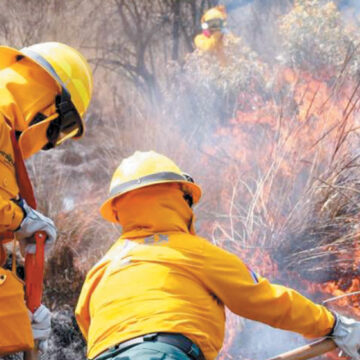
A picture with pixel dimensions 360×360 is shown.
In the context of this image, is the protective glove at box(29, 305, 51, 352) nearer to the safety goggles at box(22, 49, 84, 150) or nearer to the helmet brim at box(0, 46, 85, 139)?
the safety goggles at box(22, 49, 84, 150)

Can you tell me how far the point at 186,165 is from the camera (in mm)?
6324

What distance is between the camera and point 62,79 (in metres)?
2.76

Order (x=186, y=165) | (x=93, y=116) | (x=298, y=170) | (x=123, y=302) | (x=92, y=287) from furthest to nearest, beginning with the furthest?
1. (x=93, y=116)
2. (x=186, y=165)
3. (x=298, y=170)
4. (x=92, y=287)
5. (x=123, y=302)

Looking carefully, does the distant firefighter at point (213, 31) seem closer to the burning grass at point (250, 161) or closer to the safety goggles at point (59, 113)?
the burning grass at point (250, 161)

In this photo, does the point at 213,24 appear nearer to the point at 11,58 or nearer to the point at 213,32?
the point at 213,32

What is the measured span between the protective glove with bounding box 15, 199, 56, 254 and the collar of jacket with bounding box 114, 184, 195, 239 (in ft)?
1.66

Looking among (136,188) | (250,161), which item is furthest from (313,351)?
(250,161)

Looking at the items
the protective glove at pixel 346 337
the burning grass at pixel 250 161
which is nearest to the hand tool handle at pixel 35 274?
the protective glove at pixel 346 337

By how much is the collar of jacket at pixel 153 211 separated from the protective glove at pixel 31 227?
0.51m

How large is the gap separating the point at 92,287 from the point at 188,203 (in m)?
0.59

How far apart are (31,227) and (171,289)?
35.6 inches

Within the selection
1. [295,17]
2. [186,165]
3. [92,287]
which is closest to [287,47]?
[295,17]

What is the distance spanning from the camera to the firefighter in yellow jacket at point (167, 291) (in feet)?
6.66

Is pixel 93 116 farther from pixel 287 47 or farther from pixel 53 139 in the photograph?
pixel 53 139
